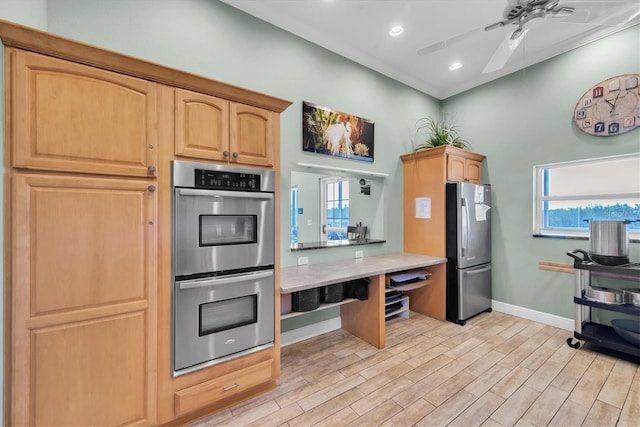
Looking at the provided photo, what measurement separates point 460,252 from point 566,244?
1.16 meters

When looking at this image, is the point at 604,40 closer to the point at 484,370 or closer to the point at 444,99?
the point at 444,99

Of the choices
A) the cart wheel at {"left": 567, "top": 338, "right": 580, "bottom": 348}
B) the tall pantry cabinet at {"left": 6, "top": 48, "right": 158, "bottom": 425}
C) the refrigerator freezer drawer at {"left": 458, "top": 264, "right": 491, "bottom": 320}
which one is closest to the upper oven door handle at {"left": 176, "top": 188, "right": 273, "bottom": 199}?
the tall pantry cabinet at {"left": 6, "top": 48, "right": 158, "bottom": 425}

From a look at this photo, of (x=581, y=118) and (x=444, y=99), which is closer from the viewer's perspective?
(x=581, y=118)

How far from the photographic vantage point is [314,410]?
1822mm

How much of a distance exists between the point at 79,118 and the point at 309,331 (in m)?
2.57

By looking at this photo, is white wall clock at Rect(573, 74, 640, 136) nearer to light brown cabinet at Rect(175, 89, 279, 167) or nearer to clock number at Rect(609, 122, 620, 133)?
clock number at Rect(609, 122, 620, 133)

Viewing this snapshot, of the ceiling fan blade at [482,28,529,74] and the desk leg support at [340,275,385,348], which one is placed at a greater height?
the ceiling fan blade at [482,28,529,74]

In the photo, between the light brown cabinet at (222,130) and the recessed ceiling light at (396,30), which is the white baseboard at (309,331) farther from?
the recessed ceiling light at (396,30)

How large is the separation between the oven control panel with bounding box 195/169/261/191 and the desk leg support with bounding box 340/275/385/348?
156 cm

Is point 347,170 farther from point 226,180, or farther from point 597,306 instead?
point 597,306

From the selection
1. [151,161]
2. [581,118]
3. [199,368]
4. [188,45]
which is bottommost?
[199,368]

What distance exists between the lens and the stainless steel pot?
8.03 feet

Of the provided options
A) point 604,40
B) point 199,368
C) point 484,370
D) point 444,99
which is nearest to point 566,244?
point 484,370

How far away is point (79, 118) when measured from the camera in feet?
4.41
